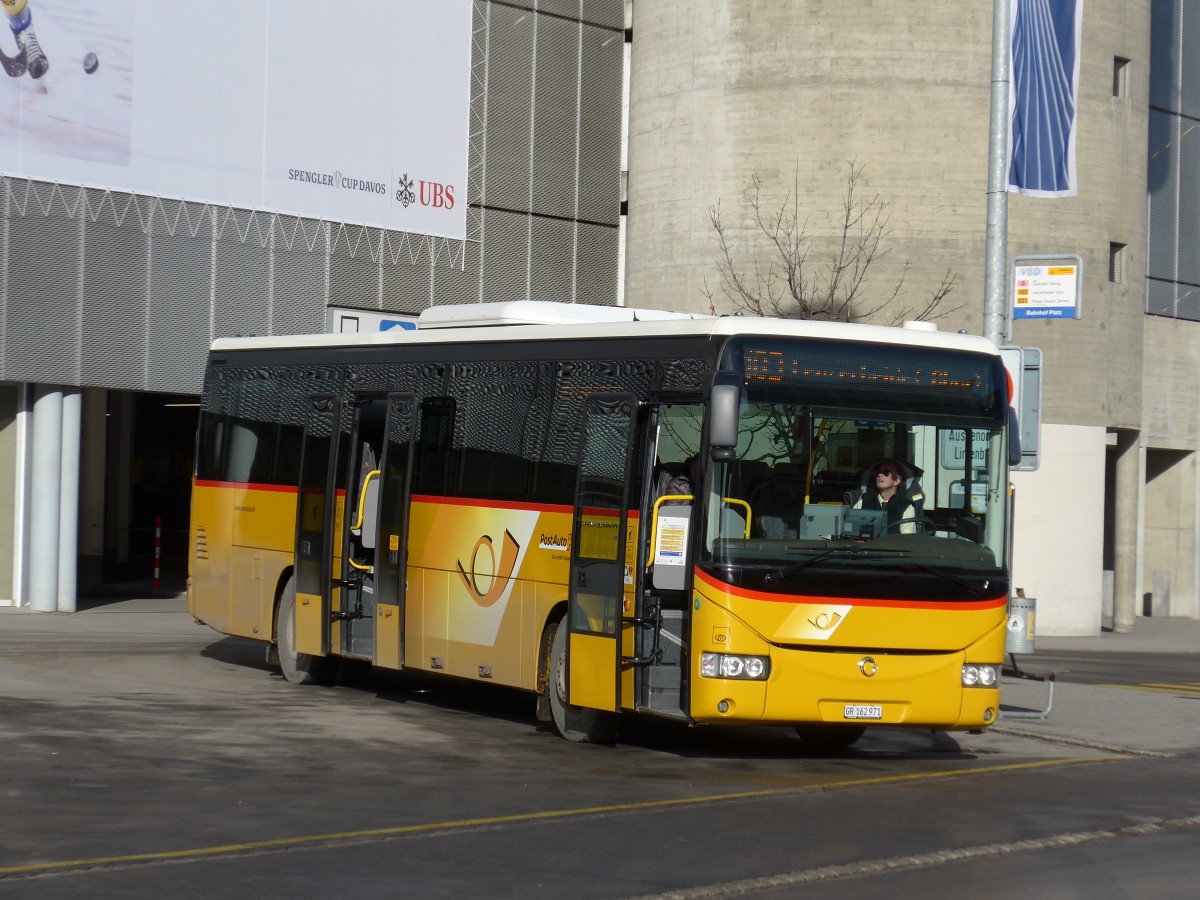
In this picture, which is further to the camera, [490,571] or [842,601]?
[490,571]

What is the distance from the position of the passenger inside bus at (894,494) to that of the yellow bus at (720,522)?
0.05ft

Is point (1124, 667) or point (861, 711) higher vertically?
point (861, 711)

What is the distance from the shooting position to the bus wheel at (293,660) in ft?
57.1

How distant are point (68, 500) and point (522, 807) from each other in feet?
56.8

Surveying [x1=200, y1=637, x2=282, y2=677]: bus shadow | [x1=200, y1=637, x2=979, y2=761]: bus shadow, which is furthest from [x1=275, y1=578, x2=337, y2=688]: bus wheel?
[x1=200, y1=637, x2=282, y2=677]: bus shadow

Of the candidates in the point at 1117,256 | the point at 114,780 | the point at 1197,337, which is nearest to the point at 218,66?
the point at 1117,256

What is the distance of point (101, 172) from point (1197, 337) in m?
22.6

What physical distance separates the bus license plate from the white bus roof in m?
2.47

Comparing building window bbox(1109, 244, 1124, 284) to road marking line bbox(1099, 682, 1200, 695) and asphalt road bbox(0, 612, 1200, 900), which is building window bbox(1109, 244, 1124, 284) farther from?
asphalt road bbox(0, 612, 1200, 900)

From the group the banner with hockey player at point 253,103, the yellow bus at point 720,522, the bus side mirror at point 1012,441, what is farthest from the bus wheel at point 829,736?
the banner with hockey player at point 253,103

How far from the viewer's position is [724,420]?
11.8m

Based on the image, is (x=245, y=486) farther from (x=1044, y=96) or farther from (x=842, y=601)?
(x=1044, y=96)

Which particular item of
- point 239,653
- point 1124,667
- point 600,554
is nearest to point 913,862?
point 600,554

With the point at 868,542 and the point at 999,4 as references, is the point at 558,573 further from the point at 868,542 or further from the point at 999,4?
the point at 999,4
